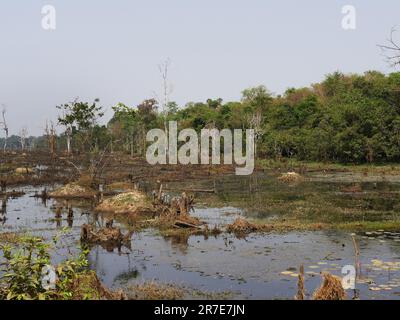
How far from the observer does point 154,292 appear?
12.2 metres

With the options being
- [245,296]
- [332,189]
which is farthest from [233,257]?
[332,189]

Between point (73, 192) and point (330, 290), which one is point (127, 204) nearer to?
point (73, 192)

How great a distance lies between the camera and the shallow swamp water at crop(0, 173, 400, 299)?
516 inches

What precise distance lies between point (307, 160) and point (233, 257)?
47480mm

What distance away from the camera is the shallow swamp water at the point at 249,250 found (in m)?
13.1

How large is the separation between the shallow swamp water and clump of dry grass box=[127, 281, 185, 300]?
0.37 meters

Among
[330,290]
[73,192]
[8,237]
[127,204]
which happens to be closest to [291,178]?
[73,192]

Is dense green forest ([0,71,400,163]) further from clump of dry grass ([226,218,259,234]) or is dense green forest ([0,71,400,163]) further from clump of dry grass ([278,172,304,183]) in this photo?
clump of dry grass ([226,218,259,234])

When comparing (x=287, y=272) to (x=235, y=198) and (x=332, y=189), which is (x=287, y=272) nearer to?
(x=235, y=198)

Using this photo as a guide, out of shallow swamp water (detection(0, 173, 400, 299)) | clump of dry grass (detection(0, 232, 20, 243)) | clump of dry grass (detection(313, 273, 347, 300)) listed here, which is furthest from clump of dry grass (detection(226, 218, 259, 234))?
clump of dry grass (detection(313, 273, 347, 300))

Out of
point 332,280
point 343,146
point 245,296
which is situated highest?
point 343,146

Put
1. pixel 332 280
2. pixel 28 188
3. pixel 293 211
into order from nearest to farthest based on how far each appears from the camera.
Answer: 1. pixel 332 280
2. pixel 293 211
3. pixel 28 188

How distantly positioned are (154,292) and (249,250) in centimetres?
569

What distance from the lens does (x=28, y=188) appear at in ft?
129
